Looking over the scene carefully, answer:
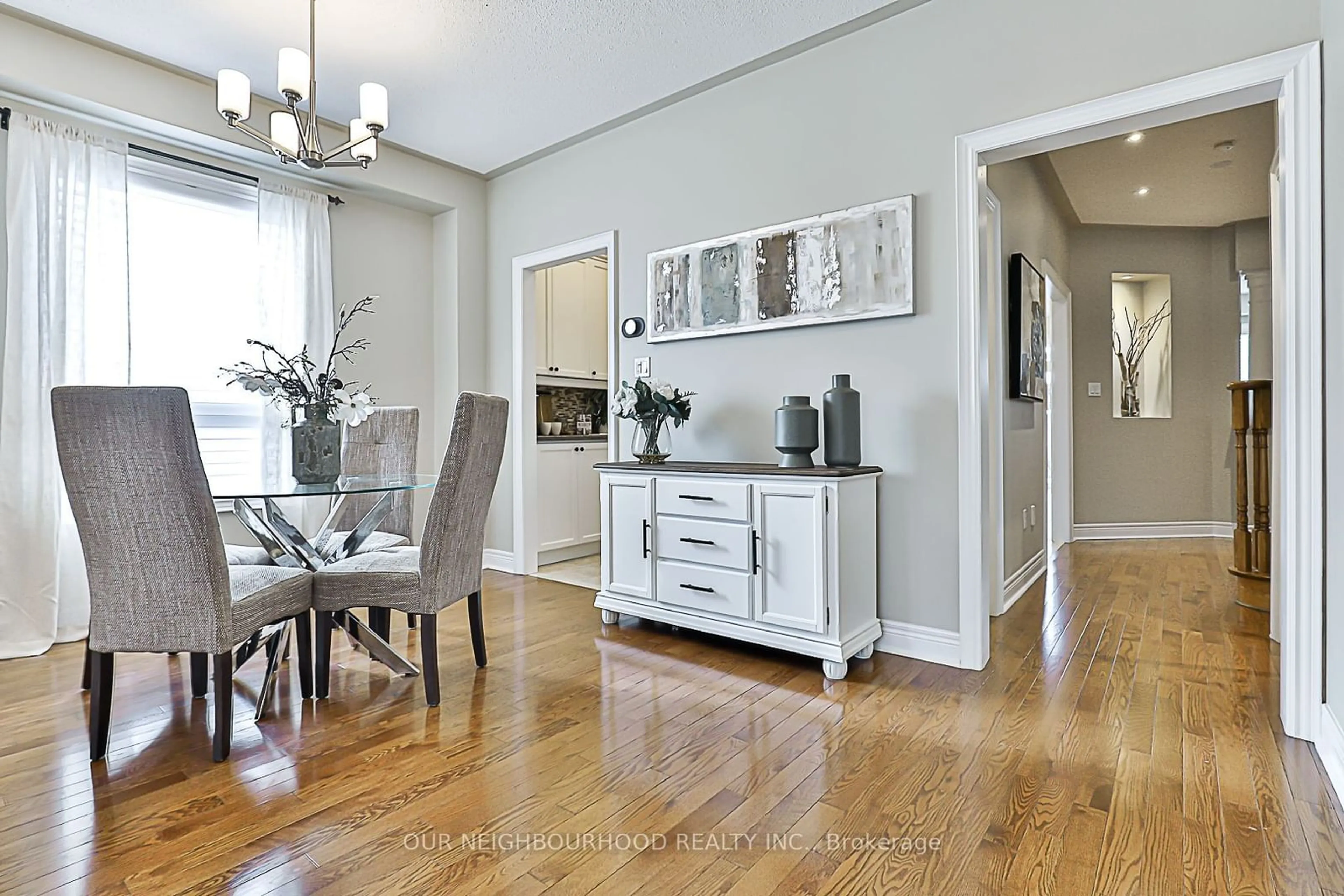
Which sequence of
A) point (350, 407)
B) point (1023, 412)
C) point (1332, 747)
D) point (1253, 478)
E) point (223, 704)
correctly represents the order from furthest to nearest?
point (1023, 412) → point (1253, 478) → point (350, 407) → point (223, 704) → point (1332, 747)

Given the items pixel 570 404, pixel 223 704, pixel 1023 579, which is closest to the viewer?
pixel 223 704

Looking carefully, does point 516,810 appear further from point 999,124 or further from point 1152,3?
point 1152,3

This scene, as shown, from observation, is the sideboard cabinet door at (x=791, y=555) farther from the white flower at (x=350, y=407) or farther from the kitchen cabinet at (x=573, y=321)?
the kitchen cabinet at (x=573, y=321)

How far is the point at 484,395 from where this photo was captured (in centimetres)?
238

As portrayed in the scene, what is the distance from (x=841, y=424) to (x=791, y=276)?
2.55ft

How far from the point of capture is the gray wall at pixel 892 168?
7.65ft

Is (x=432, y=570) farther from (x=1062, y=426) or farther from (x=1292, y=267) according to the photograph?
→ (x=1062, y=426)

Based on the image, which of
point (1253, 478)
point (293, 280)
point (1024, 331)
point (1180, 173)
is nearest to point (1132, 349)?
point (1180, 173)

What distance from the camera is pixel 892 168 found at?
9.28 ft

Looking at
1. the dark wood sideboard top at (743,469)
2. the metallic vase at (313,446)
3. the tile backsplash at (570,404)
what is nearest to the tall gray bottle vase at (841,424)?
the dark wood sideboard top at (743,469)

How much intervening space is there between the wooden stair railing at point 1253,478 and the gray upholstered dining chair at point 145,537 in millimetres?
4380

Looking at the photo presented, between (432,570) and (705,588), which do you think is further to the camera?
(705,588)

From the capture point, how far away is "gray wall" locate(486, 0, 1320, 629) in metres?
2.33

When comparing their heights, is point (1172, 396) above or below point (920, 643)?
above
